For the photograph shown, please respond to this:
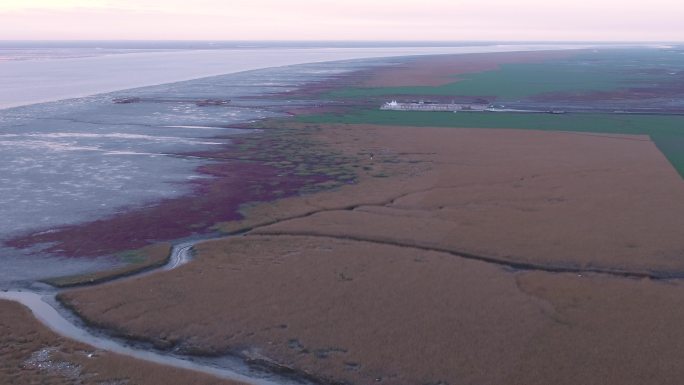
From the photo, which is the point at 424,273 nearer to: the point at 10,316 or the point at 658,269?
the point at 658,269

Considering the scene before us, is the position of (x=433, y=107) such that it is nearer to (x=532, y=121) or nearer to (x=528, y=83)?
(x=532, y=121)

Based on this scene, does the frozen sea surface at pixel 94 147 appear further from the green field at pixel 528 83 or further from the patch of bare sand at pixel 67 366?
the green field at pixel 528 83

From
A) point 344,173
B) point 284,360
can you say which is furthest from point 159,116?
point 284,360

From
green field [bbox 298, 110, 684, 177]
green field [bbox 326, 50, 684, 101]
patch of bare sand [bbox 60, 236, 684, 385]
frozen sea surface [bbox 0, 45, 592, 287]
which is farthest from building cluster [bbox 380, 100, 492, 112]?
patch of bare sand [bbox 60, 236, 684, 385]

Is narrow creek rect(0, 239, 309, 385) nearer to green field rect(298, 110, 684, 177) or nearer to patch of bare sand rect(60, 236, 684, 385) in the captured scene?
patch of bare sand rect(60, 236, 684, 385)

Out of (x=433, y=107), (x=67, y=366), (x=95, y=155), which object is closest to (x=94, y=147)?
(x=95, y=155)

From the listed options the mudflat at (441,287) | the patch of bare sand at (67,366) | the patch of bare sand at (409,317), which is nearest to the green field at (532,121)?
the mudflat at (441,287)
